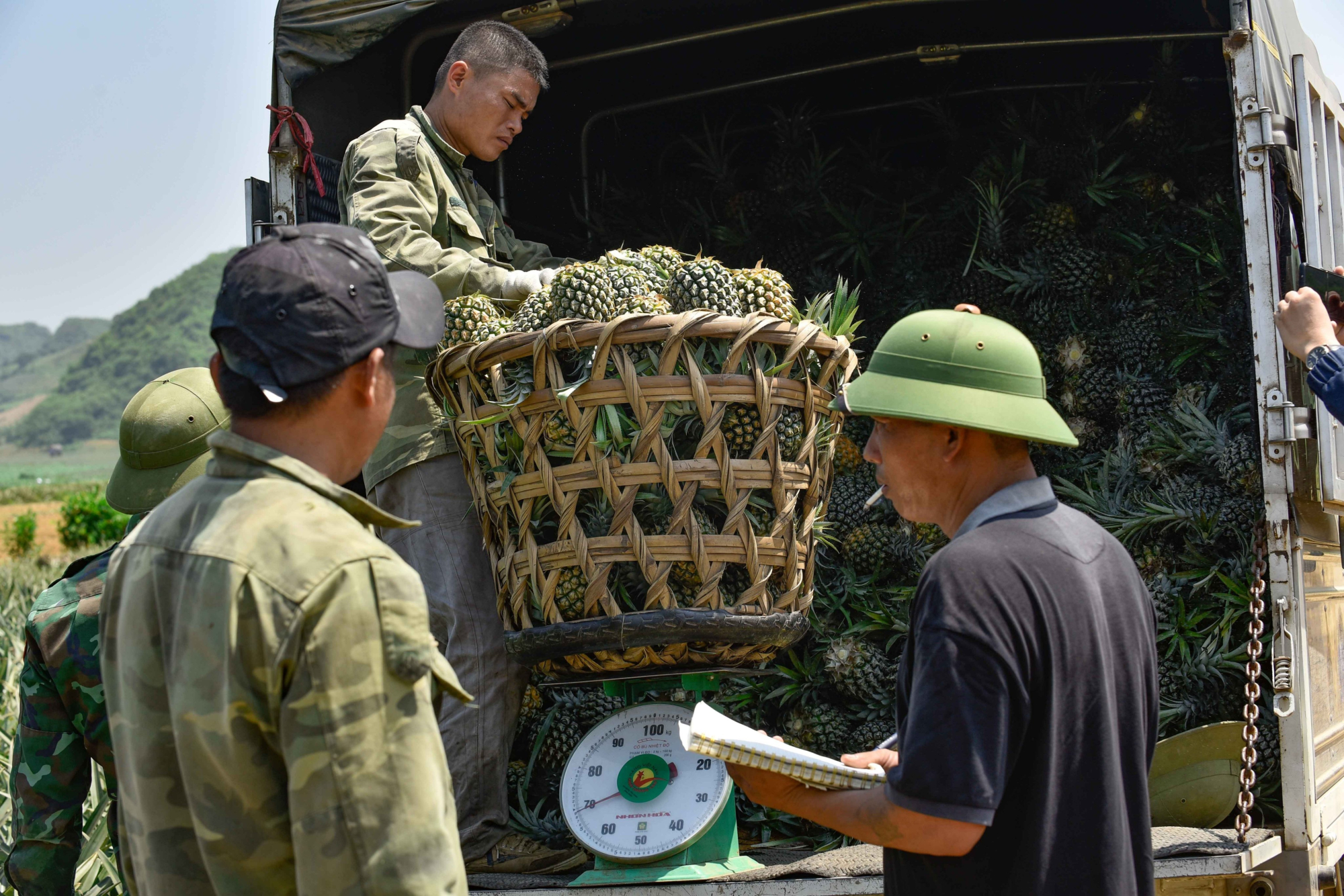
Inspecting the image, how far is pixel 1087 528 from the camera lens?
6.57ft

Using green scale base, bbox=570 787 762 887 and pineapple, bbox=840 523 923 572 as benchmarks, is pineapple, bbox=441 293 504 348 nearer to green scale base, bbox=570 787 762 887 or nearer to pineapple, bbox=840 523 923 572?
green scale base, bbox=570 787 762 887

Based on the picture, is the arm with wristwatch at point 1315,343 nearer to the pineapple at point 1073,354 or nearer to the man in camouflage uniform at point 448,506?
the pineapple at point 1073,354

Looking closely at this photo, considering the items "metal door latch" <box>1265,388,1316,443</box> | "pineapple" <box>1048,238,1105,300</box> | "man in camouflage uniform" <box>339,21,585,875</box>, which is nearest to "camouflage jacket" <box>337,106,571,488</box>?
"man in camouflage uniform" <box>339,21,585,875</box>

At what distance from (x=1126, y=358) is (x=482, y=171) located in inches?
102

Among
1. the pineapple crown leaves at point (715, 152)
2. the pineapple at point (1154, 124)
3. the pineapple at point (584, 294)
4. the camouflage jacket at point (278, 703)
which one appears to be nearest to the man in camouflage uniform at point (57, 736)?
the pineapple at point (584, 294)

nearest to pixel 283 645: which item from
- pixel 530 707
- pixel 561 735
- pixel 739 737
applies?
pixel 739 737

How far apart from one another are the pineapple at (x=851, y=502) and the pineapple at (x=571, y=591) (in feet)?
5.83

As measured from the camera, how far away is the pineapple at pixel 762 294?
9.55 feet

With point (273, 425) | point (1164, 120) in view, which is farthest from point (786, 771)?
point (1164, 120)

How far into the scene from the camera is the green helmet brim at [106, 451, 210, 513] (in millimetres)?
2859

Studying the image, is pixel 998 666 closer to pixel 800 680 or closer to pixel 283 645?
pixel 283 645

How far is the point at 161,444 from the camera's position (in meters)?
2.87

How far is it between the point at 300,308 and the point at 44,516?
64.0 m

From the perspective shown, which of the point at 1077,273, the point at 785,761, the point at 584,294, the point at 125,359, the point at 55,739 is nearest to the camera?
the point at 785,761
